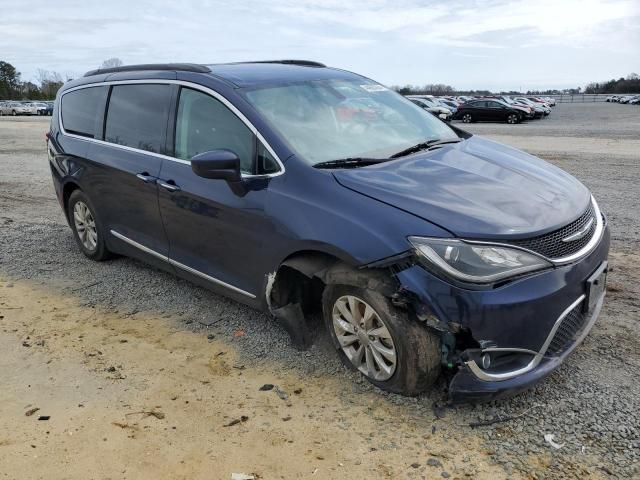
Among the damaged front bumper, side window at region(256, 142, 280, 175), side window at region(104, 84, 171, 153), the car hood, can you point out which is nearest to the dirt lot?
the damaged front bumper

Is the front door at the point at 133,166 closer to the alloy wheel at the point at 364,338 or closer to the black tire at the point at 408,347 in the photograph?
the alloy wheel at the point at 364,338

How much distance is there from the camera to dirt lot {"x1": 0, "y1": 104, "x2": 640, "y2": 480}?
2.80 metres

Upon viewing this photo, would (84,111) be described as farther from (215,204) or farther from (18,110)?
(18,110)

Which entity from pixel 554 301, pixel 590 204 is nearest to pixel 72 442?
pixel 554 301

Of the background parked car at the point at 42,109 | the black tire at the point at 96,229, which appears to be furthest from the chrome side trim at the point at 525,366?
the background parked car at the point at 42,109

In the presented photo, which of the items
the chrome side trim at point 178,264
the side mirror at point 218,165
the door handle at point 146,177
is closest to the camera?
the side mirror at point 218,165

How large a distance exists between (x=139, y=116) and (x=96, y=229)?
1373 millimetres

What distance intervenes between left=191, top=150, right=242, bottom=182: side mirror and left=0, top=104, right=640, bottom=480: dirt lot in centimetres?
123

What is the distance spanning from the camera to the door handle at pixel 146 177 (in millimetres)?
4430

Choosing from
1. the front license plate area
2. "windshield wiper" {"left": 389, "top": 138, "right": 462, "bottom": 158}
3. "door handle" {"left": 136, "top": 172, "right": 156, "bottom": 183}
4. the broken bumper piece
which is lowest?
the broken bumper piece

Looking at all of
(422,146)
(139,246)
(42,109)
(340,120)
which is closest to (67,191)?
(139,246)

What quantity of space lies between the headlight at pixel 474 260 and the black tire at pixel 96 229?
3.62 meters

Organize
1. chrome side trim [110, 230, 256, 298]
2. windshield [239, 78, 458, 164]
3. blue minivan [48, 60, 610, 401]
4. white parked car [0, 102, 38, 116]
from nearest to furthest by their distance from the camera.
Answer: blue minivan [48, 60, 610, 401] → windshield [239, 78, 458, 164] → chrome side trim [110, 230, 256, 298] → white parked car [0, 102, 38, 116]

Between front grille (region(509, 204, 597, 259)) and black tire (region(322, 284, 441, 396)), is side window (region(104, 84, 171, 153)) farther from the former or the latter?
front grille (region(509, 204, 597, 259))
